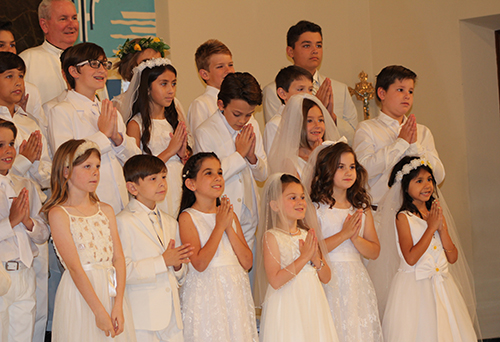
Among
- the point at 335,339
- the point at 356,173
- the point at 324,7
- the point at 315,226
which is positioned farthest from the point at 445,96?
the point at 335,339

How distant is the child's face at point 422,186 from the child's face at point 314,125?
30.0 inches

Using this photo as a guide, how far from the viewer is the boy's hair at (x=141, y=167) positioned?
362 cm

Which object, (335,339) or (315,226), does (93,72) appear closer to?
(315,226)

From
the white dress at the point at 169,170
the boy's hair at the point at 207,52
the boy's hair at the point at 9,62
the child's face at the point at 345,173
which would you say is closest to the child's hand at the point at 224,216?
the white dress at the point at 169,170

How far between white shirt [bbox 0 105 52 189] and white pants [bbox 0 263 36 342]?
0.63 metres

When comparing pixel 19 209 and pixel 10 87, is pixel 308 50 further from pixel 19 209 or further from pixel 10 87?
pixel 19 209

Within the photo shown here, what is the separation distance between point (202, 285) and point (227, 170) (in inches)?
34.2

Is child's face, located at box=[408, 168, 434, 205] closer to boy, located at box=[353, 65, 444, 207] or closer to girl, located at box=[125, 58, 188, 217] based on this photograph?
boy, located at box=[353, 65, 444, 207]

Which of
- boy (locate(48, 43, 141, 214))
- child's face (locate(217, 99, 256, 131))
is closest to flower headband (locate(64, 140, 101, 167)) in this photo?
boy (locate(48, 43, 141, 214))

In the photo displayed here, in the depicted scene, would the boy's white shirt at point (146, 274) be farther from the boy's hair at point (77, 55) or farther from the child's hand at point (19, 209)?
the boy's hair at point (77, 55)

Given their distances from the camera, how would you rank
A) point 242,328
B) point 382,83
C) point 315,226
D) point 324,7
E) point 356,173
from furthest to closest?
point 324,7 < point 382,83 < point 356,173 < point 315,226 < point 242,328

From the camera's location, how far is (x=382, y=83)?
504 cm

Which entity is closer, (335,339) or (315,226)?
(335,339)

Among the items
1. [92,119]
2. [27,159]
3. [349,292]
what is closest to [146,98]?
[92,119]
